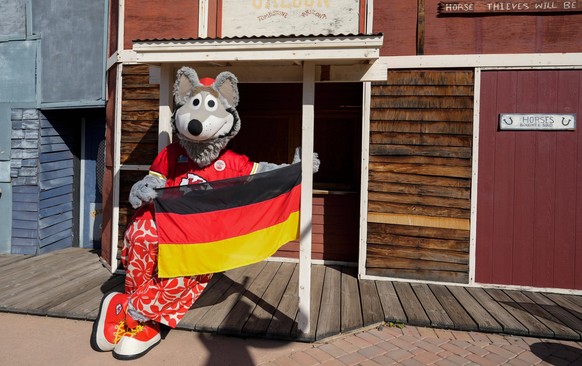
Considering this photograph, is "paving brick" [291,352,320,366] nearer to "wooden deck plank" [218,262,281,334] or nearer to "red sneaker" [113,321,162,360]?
"wooden deck plank" [218,262,281,334]

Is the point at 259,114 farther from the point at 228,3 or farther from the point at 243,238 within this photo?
the point at 243,238

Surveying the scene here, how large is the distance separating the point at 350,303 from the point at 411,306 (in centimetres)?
67

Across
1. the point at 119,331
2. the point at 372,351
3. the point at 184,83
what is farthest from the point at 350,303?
the point at 184,83

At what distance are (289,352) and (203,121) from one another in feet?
6.96

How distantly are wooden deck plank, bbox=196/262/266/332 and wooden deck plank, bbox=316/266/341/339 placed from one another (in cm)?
96

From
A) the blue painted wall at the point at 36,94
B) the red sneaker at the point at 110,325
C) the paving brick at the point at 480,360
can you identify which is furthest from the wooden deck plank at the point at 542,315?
the blue painted wall at the point at 36,94

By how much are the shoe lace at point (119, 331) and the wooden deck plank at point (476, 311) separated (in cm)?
334

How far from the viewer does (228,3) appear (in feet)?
17.8

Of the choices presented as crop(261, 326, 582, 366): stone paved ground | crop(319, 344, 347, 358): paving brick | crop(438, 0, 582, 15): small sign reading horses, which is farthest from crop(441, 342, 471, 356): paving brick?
crop(438, 0, 582, 15): small sign reading horses

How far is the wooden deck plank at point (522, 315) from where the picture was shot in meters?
3.72

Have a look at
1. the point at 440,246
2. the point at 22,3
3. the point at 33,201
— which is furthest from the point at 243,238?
the point at 22,3

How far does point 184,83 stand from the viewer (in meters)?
3.47

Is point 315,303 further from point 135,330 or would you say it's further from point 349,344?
A: point 135,330

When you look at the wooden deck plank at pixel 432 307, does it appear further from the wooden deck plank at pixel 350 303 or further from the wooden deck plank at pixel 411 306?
the wooden deck plank at pixel 350 303
